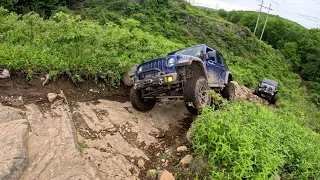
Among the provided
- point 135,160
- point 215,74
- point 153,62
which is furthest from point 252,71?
point 135,160

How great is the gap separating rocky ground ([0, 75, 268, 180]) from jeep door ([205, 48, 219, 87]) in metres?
1.19

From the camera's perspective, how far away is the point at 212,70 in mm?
7383

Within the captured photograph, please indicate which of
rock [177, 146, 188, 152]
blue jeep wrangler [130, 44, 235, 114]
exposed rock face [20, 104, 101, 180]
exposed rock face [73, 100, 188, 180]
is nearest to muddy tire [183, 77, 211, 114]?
blue jeep wrangler [130, 44, 235, 114]

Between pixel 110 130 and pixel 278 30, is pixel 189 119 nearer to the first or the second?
pixel 110 130

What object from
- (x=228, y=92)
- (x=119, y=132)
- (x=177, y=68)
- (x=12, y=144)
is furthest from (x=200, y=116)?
(x=228, y=92)

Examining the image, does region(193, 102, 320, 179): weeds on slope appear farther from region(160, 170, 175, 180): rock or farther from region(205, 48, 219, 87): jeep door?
region(205, 48, 219, 87): jeep door

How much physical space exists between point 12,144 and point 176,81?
3280 millimetres

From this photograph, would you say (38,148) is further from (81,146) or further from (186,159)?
(186,159)

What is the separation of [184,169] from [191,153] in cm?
48

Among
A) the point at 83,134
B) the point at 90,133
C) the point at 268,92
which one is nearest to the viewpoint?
the point at 83,134

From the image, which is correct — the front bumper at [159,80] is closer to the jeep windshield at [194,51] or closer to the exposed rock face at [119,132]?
the exposed rock face at [119,132]

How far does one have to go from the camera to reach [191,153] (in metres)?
4.66

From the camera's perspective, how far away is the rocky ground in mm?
3980

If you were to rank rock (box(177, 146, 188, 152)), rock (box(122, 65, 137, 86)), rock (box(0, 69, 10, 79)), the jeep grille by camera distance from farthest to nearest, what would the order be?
rock (box(122, 65, 137, 86)), the jeep grille, rock (box(0, 69, 10, 79)), rock (box(177, 146, 188, 152))
